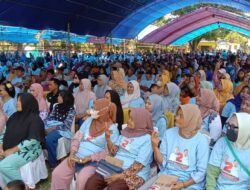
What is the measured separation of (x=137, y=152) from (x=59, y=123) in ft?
6.21

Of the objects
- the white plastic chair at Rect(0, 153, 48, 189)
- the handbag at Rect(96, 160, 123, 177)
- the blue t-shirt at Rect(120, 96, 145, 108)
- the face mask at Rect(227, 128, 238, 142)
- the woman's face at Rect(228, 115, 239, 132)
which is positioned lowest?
the white plastic chair at Rect(0, 153, 48, 189)

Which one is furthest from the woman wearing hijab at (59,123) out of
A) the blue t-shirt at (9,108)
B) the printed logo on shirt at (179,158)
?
the printed logo on shirt at (179,158)

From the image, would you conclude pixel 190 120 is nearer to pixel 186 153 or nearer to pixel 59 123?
pixel 186 153

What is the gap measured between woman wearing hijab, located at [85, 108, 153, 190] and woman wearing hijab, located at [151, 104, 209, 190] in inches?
6.8

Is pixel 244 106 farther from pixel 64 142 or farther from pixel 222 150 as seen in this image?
pixel 64 142

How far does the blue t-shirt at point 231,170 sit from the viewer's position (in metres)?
2.89

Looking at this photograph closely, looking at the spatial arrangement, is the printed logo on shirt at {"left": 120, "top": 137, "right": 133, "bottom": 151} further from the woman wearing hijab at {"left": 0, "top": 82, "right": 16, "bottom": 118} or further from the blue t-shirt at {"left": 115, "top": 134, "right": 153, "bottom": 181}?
the woman wearing hijab at {"left": 0, "top": 82, "right": 16, "bottom": 118}

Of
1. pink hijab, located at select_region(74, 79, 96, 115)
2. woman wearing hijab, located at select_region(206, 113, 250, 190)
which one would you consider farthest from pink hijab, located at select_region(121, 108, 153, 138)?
pink hijab, located at select_region(74, 79, 96, 115)

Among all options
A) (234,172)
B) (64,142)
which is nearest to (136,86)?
(64,142)

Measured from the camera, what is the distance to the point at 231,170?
2.92 metres

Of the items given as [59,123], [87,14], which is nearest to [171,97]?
[59,123]

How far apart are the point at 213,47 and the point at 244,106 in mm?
42576

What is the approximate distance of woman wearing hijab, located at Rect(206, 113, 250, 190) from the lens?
9.38 ft

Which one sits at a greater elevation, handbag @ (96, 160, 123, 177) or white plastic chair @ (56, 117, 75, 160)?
handbag @ (96, 160, 123, 177)
